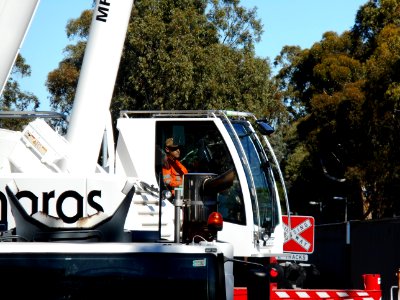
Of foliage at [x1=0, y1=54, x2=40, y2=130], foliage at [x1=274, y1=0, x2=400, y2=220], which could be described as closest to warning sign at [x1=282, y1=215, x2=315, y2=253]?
foliage at [x1=0, y1=54, x2=40, y2=130]

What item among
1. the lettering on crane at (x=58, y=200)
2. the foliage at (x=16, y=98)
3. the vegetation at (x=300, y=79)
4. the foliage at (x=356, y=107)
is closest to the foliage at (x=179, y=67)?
the vegetation at (x=300, y=79)

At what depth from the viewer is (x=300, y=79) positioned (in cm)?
5519

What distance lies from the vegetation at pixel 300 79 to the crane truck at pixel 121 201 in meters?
23.4

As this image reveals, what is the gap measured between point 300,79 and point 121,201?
4783 centimetres

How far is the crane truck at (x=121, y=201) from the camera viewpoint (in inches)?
257

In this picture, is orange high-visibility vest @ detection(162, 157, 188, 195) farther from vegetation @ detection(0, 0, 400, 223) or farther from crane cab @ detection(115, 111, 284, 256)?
vegetation @ detection(0, 0, 400, 223)

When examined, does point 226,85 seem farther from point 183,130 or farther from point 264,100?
point 183,130

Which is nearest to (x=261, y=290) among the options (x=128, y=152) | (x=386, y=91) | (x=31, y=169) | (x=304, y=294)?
(x=31, y=169)

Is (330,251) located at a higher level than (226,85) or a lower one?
lower

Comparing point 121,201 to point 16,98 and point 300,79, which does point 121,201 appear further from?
point 300,79

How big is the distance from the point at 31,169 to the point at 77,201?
130 cm

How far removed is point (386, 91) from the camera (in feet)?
119

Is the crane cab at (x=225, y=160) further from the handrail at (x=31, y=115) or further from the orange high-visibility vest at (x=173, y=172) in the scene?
the handrail at (x=31, y=115)

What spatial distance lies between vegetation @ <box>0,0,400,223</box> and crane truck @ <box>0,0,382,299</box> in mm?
23428
